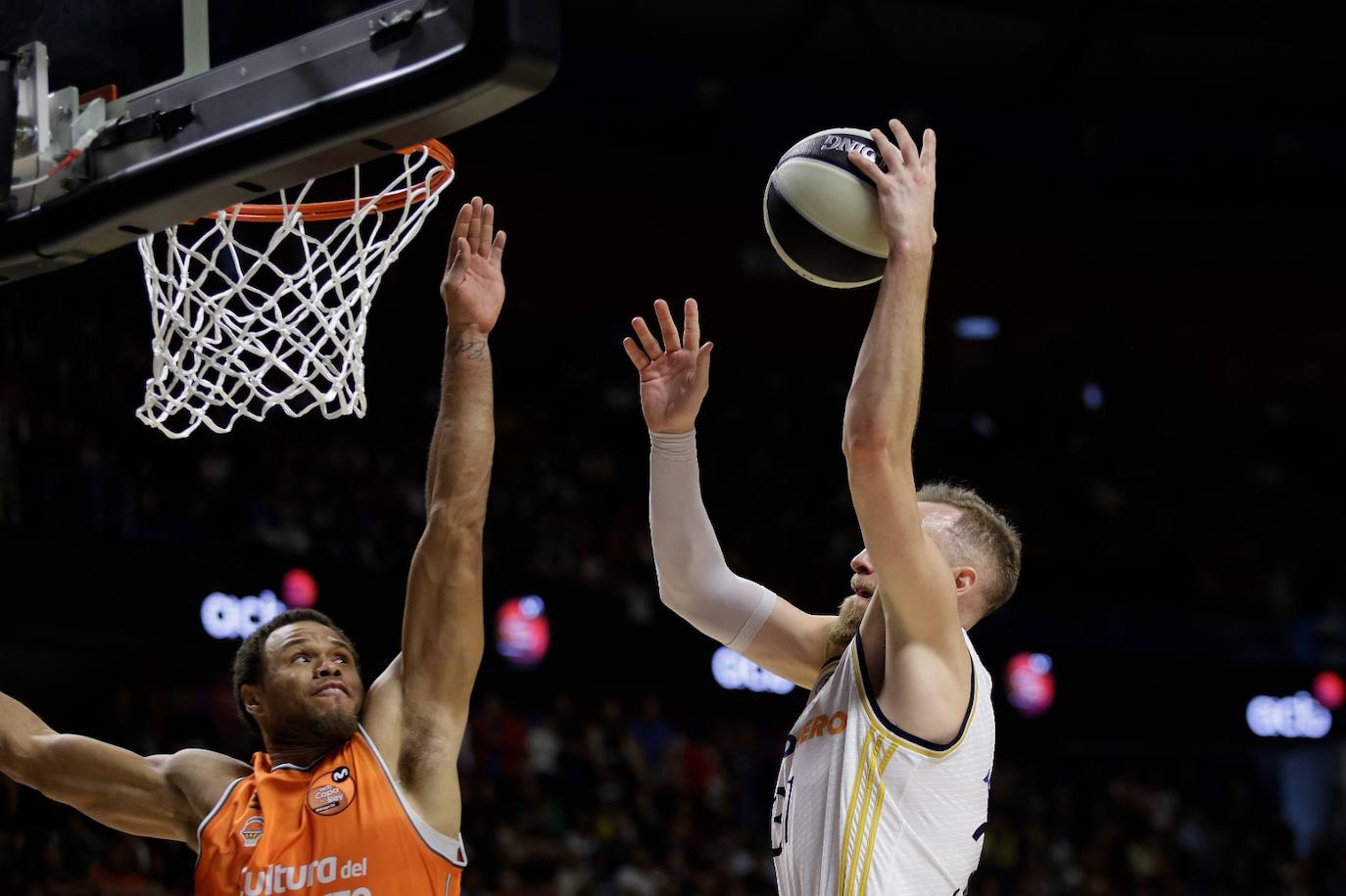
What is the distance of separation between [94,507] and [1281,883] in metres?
10.1

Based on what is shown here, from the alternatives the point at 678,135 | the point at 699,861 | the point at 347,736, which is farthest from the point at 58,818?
the point at 678,135

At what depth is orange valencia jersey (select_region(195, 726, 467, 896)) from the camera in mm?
3348

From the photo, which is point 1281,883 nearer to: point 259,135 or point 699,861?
point 699,861

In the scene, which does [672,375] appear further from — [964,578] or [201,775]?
[201,775]

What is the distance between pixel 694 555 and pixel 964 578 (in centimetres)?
68

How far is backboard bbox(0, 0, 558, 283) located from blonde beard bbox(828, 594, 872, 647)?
1330 millimetres

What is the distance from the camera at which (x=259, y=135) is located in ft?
10.0

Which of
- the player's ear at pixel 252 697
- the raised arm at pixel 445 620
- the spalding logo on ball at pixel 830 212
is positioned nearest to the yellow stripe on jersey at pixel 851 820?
the raised arm at pixel 445 620

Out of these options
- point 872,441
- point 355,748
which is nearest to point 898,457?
point 872,441

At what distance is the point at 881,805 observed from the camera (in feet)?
9.95

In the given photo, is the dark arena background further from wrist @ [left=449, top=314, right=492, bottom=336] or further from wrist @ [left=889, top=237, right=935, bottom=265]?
wrist @ [left=889, top=237, right=935, bottom=265]

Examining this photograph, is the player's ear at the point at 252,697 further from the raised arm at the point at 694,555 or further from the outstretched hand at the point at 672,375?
the outstretched hand at the point at 672,375

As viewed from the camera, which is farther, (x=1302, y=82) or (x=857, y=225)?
(x=1302, y=82)

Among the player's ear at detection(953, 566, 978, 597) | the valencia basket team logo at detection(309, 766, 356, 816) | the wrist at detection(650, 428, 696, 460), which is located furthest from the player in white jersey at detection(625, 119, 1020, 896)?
the valencia basket team logo at detection(309, 766, 356, 816)
